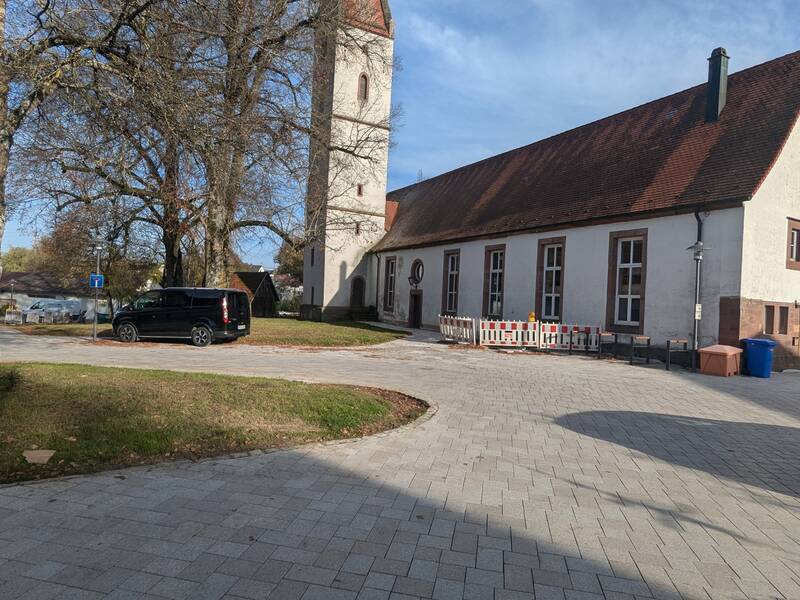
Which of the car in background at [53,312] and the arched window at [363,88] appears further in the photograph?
the car in background at [53,312]

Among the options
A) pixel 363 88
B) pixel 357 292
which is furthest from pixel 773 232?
pixel 363 88

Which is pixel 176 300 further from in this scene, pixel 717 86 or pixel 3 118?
pixel 717 86

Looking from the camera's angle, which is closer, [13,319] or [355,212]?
[13,319]

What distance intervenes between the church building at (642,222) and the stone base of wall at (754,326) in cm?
5

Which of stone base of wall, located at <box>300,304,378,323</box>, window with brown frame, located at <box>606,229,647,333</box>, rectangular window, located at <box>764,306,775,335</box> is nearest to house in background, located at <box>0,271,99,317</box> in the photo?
stone base of wall, located at <box>300,304,378,323</box>

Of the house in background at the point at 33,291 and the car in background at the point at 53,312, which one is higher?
the house in background at the point at 33,291

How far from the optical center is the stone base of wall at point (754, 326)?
17.0 metres

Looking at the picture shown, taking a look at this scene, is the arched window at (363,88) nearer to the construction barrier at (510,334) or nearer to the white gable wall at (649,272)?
the white gable wall at (649,272)

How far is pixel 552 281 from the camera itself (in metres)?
Answer: 24.6

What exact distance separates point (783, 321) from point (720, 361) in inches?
184

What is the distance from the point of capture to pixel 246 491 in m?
4.67

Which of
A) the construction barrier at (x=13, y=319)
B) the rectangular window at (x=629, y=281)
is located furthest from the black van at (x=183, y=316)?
the construction barrier at (x=13, y=319)

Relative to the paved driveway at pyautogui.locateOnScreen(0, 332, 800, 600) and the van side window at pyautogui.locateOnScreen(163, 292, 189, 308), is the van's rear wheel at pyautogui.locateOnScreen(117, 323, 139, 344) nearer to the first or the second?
the van side window at pyautogui.locateOnScreen(163, 292, 189, 308)

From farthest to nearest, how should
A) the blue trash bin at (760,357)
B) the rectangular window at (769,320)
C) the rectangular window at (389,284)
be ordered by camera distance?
1. the rectangular window at (389,284)
2. the rectangular window at (769,320)
3. the blue trash bin at (760,357)
